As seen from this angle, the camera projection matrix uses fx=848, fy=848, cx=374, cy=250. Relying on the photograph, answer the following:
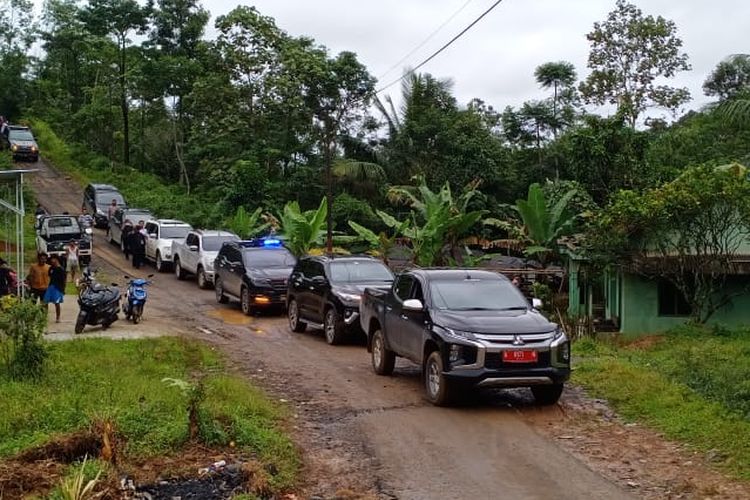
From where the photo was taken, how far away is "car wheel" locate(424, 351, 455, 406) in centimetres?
1070

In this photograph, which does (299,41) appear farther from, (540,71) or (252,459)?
(252,459)

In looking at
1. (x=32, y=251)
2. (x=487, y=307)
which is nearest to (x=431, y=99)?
(x=32, y=251)

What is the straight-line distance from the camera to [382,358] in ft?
43.7

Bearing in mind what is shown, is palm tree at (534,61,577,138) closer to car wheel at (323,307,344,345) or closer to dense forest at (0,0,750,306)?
dense forest at (0,0,750,306)

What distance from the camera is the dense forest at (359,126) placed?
32.7 m

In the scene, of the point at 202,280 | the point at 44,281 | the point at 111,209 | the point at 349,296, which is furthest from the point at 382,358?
the point at 111,209

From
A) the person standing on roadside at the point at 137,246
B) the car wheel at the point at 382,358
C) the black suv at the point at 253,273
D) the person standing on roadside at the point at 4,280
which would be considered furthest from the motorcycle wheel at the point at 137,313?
the person standing on roadside at the point at 137,246

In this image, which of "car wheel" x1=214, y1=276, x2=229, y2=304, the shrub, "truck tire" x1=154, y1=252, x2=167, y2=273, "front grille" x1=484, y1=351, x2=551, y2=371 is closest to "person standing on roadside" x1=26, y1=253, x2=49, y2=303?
"car wheel" x1=214, y1=276, x2=229, y2=304

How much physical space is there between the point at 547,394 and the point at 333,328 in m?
6.64

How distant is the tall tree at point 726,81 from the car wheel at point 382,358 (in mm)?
36177

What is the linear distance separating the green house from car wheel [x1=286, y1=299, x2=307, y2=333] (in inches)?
298

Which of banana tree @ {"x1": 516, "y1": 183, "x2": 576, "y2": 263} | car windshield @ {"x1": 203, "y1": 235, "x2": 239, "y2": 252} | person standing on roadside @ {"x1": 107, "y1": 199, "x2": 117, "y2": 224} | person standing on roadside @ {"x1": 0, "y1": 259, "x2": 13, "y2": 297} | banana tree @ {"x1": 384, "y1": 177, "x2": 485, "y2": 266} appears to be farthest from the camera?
person standing on roadside @ {"x1": 107, "y1": 199, "x2": 117, "y2": 224}

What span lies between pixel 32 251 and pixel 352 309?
20190mm

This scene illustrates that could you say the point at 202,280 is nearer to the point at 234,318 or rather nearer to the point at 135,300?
the point at 234,318
